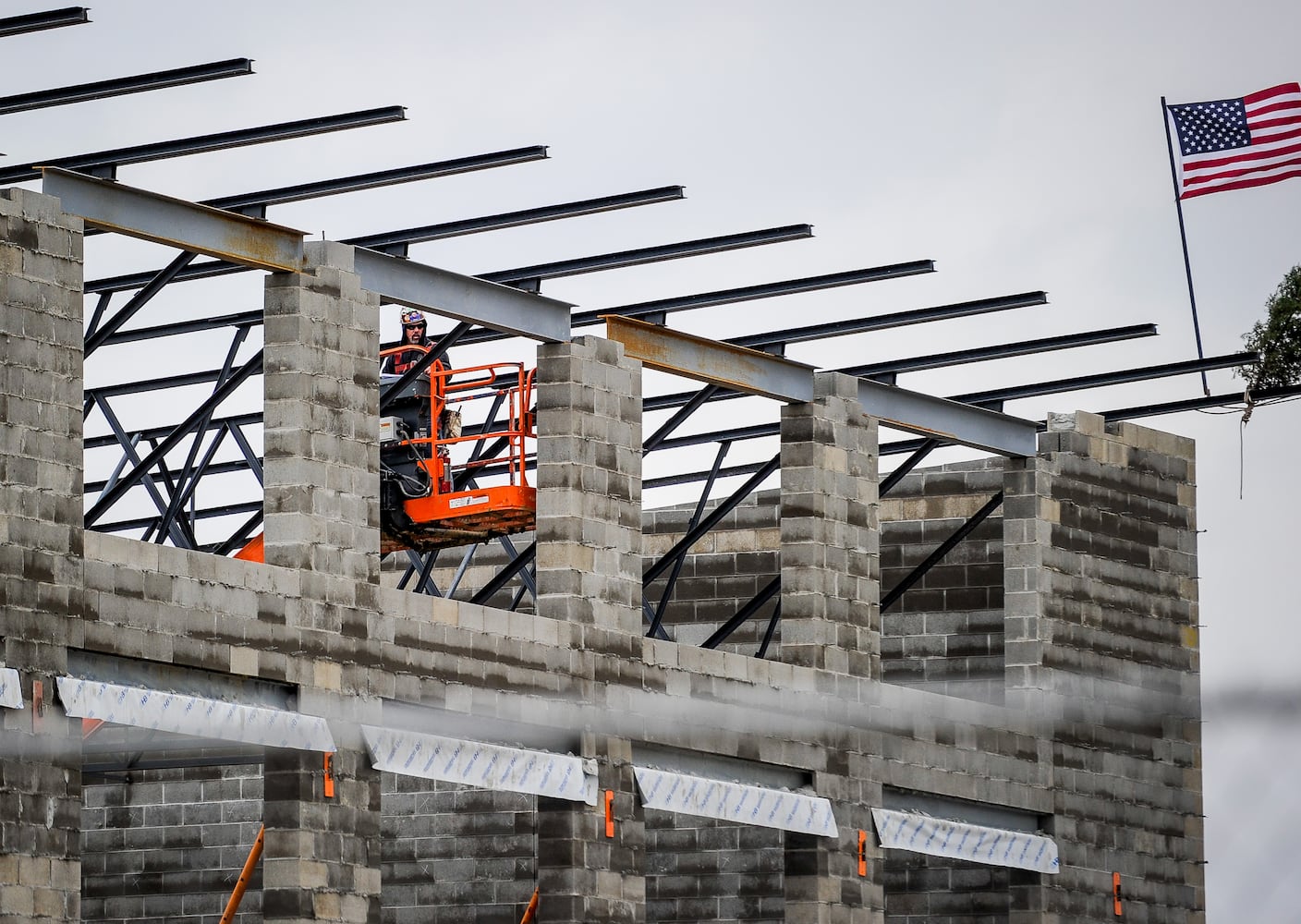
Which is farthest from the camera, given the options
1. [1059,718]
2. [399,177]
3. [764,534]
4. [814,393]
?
[764,534]

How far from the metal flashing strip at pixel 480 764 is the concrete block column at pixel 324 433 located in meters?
1.21

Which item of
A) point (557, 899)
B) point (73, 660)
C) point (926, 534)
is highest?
point (926, 534)

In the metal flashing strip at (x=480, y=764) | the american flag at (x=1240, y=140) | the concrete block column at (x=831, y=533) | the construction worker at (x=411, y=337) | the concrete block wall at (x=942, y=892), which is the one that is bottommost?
the concrete block wall at (x=942, y=892)

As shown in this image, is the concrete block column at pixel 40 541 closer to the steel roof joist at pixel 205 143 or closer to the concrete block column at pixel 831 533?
the steel roof joist at pixel 205 143

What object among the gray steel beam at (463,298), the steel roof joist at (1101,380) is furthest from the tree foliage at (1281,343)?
the gray steel beam at (463,298)

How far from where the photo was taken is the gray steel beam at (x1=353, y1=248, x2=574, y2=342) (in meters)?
28.0

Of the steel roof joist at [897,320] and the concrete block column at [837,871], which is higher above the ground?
the steel roof joist at [897,320]

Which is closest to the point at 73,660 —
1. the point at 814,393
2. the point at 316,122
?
the point at 316,122

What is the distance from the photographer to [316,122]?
25906 millimetres

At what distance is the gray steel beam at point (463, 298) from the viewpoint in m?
28.0

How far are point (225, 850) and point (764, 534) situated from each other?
8692mm

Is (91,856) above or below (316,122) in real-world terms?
below

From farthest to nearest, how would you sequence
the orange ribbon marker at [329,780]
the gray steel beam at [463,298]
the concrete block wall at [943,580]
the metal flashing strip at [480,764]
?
the concrete block wall at [943,580] < the gray steel beam at [463,298] < the metal flashing strip at [480,764] < the orange ribbon marker at [329,780]

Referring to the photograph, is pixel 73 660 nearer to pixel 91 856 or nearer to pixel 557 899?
pixel 557 899
